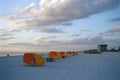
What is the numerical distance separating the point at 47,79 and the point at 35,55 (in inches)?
262

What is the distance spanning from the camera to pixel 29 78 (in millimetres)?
9797

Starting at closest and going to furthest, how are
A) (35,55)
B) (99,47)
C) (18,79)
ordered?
1. (18,79)
2. (35,55)
3. (99,47)

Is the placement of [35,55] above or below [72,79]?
above

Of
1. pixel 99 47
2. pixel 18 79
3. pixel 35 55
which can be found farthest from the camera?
pixel 99 47

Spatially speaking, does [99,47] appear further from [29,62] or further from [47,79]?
[47,79]

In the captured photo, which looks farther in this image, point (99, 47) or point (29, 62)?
point (99, 47)

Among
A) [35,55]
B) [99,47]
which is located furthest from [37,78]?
[99,47]

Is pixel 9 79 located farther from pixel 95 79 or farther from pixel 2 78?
pixel 95 79

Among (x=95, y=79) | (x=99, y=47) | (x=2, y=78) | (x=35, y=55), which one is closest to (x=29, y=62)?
(x=35, y=55)

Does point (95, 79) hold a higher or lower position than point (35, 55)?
lower

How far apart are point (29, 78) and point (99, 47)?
78.9 metres

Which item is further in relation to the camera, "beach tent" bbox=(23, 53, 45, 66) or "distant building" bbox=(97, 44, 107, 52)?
"distant building" bbox=(97, 44, 107, 52)

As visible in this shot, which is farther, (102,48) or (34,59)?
(102,48)

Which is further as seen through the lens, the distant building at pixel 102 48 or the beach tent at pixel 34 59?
the distant building at pixel 102 48
